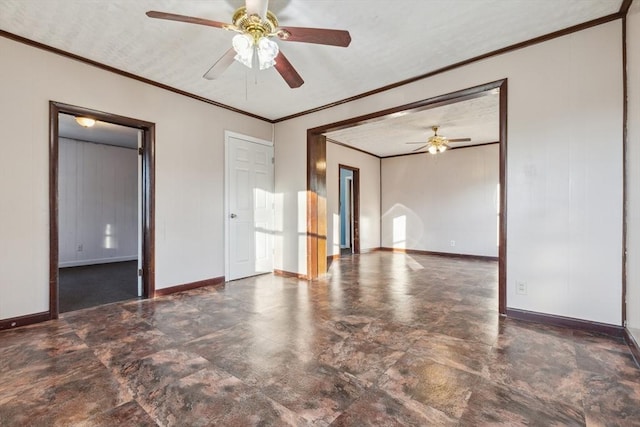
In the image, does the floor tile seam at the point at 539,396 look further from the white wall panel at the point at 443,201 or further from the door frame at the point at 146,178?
the white wall panel at the point at 443,201

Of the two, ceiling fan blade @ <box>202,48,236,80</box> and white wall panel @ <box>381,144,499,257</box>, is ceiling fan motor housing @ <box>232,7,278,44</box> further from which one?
white wall panel @ <box>381,144,499,257</box>

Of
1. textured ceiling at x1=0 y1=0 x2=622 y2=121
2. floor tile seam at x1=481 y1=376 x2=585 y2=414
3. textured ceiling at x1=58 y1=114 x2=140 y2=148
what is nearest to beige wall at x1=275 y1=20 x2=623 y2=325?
textured ceiling at x1=0 y1=0 x2=622 y2=121

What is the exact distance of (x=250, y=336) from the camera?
250 cm

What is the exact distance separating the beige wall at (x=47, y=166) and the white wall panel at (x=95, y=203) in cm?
365

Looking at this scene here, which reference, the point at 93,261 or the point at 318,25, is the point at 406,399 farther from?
the point at 93,261

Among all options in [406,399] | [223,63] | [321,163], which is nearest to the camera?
[406,399]

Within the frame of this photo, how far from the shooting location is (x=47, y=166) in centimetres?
287

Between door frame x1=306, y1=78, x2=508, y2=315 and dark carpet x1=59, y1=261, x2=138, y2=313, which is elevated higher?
door frame x1=306, y1=78, x2=508, y2=315

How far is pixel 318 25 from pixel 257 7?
0.84m

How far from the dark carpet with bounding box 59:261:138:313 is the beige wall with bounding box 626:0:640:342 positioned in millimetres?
4920

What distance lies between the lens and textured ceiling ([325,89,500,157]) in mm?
4387

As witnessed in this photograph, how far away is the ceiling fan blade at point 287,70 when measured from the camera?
7.86ft

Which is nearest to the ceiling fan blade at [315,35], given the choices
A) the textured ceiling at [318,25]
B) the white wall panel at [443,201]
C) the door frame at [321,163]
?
the textured ceiling at [318,25]

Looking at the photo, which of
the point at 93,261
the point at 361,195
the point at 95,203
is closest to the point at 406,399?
the point at 361,195
